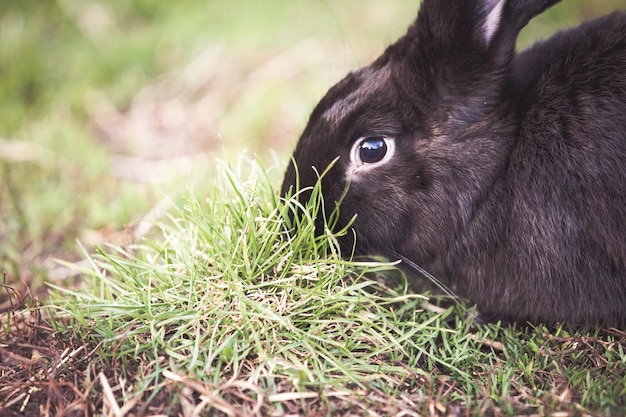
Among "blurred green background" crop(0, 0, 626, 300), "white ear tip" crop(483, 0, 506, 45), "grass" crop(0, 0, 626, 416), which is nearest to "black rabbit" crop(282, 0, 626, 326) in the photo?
"white ear tip" crop(483, 0, 506, 45)

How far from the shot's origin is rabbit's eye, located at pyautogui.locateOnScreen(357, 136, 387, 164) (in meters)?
2.65

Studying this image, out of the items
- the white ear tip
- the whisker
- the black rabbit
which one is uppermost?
the white ear tip

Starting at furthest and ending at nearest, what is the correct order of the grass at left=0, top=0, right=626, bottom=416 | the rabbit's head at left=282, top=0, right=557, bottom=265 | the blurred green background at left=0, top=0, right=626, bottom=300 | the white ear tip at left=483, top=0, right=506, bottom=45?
the blurred green background at left=0, top=0, right=626, bottom=300
the rabbit's head at left=282, top=0, right=557, bottom=265
the white ear tip at left=483, top=0, right=506, bottom=45
the grass at left=0, top=0, right=626, bottom=416

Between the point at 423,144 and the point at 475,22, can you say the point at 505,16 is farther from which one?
the point at 423,144

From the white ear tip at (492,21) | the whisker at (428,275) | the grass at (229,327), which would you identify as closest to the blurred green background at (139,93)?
the grass at (229,327)

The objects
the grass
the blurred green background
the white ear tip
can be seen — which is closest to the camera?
the grass

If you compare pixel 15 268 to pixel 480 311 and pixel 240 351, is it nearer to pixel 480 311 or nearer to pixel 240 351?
pixel 240 351

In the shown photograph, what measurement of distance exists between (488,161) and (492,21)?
1.85 feet

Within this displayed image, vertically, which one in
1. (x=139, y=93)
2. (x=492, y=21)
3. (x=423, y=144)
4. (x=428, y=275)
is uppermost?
(x=139, y=93)

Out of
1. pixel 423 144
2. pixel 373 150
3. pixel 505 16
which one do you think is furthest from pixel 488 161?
pixel 505 16

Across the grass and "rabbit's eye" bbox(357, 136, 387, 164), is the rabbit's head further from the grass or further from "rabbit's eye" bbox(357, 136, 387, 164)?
the grass

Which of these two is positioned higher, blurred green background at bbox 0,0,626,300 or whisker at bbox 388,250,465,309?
blurred green background at bbox 0,0,626,300

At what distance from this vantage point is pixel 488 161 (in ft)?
8.61

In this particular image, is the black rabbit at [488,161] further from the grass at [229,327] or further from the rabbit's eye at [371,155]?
the grass at [229,327]
